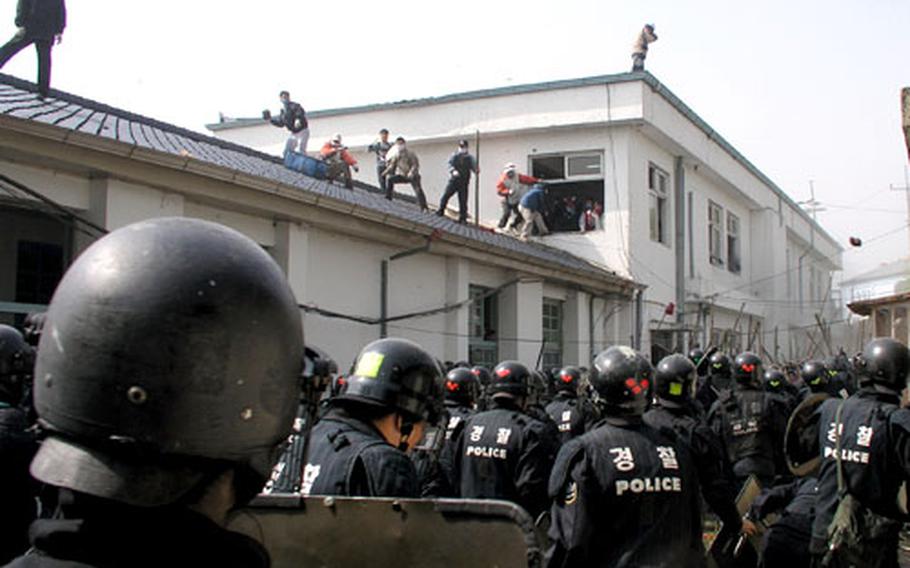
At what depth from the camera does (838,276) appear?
54.1 m

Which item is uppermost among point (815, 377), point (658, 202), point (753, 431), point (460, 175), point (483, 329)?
point (658, 202)

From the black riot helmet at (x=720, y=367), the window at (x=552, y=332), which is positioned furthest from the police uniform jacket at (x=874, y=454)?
the window at (x=552, y=332)

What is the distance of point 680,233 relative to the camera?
2477 cm

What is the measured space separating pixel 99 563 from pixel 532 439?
16.9ft

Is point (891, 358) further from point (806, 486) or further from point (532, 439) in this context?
point (532, 439)

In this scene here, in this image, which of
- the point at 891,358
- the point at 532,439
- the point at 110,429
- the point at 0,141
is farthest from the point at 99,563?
the point at 0,141

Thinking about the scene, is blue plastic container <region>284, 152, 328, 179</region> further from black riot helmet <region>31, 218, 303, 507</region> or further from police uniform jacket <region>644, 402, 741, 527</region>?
black riot helmet <region>31, 218, 303, 507</region>

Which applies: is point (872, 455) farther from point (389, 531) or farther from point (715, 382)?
point (715, 382)

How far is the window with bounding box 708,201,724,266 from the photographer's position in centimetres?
2811

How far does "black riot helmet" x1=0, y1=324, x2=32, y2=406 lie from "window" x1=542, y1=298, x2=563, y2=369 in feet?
45.9

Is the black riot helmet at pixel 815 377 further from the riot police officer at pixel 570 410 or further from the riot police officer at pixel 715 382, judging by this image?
the riot police officer at pixel 570 410

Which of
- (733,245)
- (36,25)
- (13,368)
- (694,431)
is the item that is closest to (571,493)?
(694,431)

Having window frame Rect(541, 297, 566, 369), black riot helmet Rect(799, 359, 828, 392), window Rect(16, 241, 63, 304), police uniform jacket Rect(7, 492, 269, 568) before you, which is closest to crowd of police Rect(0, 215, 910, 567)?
police uniform jacket Rect(7, 492, 269, 568)

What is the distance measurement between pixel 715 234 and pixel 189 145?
19.2m
